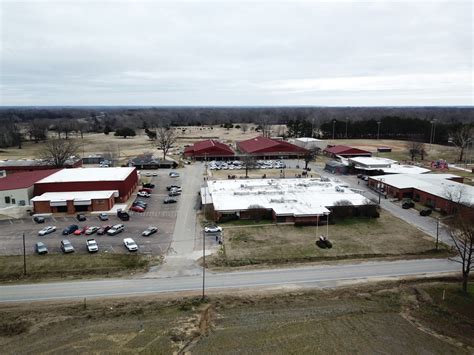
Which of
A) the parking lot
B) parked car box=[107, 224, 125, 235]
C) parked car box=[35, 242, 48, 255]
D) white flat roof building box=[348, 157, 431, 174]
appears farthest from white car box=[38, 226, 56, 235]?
white flat roof building box=[348, 157, 431, 174]

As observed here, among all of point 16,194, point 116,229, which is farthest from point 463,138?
point 16,194

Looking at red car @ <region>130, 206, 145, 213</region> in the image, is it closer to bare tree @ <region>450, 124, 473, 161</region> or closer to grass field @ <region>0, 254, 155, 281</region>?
grass field @ <region>0, 254, 155, 281</region>

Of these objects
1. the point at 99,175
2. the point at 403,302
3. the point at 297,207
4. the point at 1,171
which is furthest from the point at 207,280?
the point at 1,171

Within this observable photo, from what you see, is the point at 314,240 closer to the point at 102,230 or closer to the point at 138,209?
the point at 102,230

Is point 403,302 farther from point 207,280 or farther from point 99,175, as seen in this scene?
point 99,175

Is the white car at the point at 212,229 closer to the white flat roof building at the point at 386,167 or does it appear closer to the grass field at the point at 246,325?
the grass field at the point at 246,325
